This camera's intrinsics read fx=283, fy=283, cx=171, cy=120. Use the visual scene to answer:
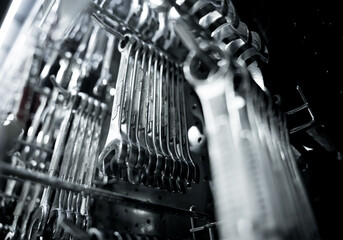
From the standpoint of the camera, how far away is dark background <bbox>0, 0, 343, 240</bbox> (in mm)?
620

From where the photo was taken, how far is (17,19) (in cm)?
93

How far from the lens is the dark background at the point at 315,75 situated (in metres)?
0.62

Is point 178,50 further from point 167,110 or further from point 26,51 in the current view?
Result: point 26,51

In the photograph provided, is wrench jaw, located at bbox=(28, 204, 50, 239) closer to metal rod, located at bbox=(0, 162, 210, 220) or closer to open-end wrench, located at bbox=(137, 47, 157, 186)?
metal rod, located at bbox=(0, 162, 210, 220)

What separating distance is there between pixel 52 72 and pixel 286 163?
58.6 inches

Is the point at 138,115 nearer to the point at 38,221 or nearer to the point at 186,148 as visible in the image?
the point at 186,148

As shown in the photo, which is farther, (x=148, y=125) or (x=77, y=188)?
(x=148, y=125)

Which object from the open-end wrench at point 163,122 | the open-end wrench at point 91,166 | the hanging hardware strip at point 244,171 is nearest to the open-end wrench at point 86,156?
the open-end wrench at point 91,166

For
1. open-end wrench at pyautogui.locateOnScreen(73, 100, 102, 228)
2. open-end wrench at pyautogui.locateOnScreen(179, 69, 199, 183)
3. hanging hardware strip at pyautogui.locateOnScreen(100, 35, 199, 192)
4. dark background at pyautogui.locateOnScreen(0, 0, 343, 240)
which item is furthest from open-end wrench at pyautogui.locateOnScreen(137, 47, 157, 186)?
dark background at pyautogui.locateOnScreen(0, 0, 343, 240)

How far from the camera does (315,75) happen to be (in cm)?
71

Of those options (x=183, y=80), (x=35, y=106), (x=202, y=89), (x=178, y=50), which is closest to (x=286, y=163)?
(x=202, y=89)

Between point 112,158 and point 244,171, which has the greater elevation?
point 112,158

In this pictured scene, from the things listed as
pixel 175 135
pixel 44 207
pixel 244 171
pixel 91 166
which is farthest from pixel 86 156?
pixel 244 171

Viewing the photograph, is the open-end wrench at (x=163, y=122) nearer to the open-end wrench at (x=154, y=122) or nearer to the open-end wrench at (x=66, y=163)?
the open-end wrench at (x=154, y=122)
